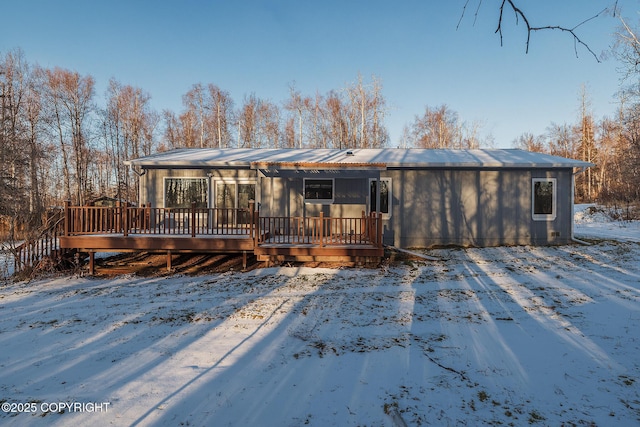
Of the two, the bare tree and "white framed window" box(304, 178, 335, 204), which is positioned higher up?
the bare tree

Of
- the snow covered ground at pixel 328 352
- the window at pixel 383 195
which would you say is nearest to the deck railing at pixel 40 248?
the snow covered ground at pixel 328 352

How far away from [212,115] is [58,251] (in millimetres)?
24326

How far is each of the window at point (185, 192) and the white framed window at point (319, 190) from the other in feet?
11.8

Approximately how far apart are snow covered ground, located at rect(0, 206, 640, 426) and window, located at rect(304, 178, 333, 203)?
4.33 meters

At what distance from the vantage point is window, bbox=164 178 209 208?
36.8 feet

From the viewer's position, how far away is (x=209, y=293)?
21.6ft

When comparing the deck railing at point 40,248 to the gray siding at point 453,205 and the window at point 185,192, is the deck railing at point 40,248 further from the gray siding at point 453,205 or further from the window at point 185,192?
the gray siding at point 453,205

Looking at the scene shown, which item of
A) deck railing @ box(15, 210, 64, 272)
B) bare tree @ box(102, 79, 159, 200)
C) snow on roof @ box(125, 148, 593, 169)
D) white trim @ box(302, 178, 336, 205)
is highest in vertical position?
bare tree @ box(102, 79, 159, 200)

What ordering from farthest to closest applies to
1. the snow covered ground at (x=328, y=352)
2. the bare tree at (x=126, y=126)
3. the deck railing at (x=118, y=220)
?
the bare tree at (x=126, y=126), the deck railing at (x=118, y=220), the snow covered ground at (x=328, y=352)

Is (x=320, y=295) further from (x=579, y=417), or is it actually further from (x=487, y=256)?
(x=487, y=256)

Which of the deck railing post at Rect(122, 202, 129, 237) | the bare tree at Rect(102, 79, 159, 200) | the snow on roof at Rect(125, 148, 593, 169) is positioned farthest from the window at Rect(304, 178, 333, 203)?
the bare tree at Rect(102, 79, 159, 200)

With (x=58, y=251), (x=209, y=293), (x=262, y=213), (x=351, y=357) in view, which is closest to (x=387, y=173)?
(x=262, y=213)

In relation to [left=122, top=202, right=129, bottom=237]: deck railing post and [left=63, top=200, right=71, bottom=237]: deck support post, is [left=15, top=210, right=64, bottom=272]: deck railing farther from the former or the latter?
[left=122, top=202, right=129, bottom=237]: deck railing post

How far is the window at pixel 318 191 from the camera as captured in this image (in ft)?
36.0
